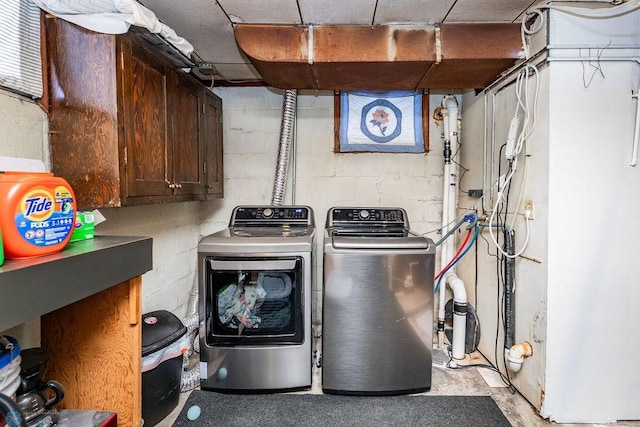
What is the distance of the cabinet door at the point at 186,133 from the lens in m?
2.02

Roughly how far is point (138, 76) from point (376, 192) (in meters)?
2.06

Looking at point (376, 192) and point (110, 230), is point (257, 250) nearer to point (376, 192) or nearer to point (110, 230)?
point (110, 230)

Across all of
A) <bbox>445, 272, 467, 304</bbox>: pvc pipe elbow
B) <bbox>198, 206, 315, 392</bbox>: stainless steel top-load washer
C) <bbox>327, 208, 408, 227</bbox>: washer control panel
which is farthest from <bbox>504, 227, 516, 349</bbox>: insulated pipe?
<bbox>198, 206, 315, 392</bbox>: stainless steel top-load washer

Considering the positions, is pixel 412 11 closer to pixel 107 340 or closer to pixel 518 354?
pixel 518 354

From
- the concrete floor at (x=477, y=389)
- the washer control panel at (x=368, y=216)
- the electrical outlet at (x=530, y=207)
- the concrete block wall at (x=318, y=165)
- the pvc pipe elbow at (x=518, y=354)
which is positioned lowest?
the concrete floor at (x=477, y=389)

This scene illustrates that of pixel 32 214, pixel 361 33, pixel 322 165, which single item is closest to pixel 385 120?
pixel 322 165

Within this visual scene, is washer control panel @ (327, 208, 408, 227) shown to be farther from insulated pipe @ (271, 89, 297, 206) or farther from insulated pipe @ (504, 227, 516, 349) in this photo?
insulated pipe @ (504, 227, 516, 349)

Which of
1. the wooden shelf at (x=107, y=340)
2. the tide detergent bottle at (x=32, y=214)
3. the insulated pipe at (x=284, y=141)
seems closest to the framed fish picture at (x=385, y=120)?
the insulated pipe at (x=284, y=141)

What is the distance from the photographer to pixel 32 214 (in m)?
0.93

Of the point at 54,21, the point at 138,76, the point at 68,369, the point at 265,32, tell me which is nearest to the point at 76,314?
the point at 68,369

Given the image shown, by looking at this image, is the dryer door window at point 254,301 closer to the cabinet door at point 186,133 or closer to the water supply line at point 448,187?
the cabinet door at point 186,133

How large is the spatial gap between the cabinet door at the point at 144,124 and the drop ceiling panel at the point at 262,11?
0.50 m

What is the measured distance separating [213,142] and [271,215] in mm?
752

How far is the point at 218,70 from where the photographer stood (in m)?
2.73
